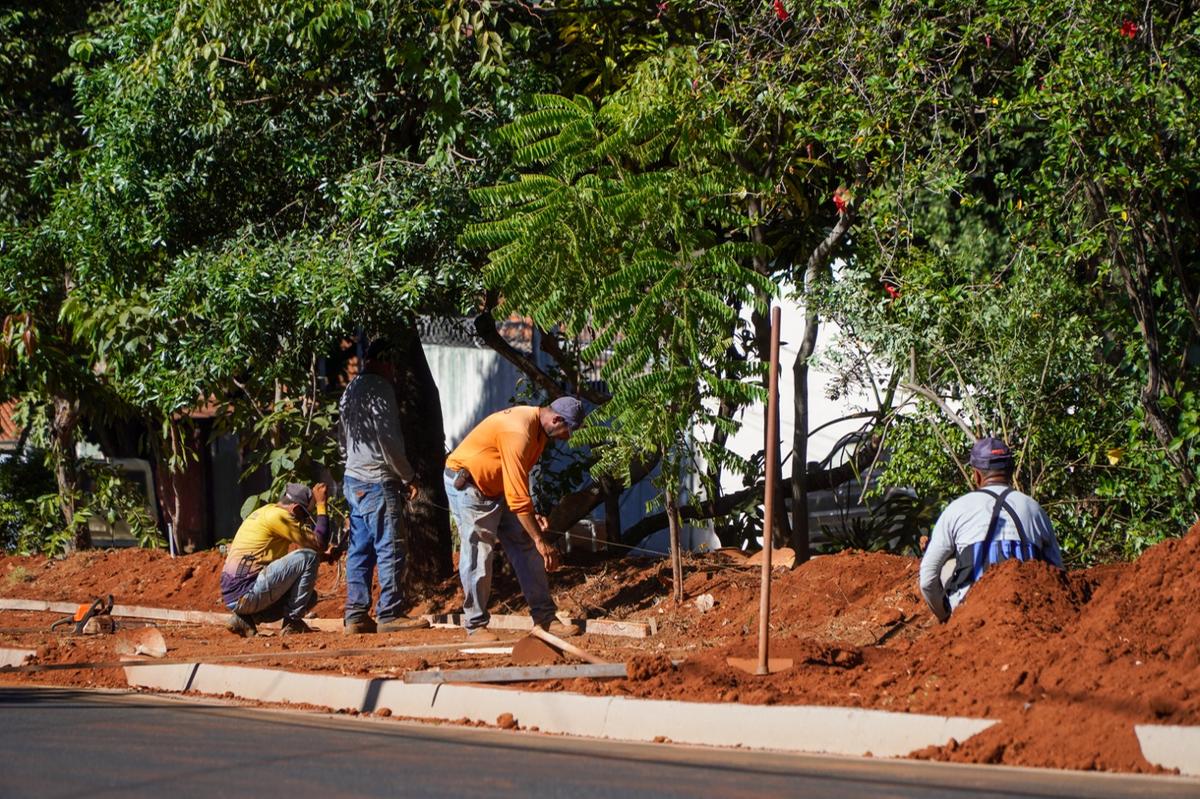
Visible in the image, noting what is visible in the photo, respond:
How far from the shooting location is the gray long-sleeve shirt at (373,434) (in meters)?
11.0

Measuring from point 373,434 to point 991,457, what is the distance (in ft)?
16.2

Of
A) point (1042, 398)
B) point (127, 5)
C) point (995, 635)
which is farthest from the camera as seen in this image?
point (127, 5)

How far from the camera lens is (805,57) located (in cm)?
1091

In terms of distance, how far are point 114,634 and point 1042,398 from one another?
23.5 feet

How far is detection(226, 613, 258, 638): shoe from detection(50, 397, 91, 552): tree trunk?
20.7 feet

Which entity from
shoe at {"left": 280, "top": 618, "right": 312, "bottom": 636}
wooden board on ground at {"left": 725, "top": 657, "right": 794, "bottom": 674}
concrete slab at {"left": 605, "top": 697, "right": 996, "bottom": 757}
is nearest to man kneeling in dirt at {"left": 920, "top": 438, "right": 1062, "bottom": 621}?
wooden board on ground at {"left": 725, "top": 657, "right": 794, "bottom": 674}

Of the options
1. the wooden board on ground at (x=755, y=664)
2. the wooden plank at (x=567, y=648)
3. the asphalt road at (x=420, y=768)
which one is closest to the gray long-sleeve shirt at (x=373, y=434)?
the wooden plank at (x=567, y=648)

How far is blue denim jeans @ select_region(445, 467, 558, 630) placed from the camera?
33.3 feet

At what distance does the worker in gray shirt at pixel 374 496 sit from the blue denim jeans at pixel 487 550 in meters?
0.86

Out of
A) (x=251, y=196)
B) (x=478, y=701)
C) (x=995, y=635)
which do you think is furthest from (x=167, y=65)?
(x=995, y=635)

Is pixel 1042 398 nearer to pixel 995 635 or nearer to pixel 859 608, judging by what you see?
pixel 859 608

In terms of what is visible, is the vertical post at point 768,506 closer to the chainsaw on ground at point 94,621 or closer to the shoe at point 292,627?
the shoe at point 292,627

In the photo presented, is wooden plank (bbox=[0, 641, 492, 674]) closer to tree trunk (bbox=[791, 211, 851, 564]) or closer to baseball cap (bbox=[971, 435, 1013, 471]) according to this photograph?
tree trunk (bbox=[791, 211, 851, 564])

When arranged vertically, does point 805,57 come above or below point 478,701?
above
